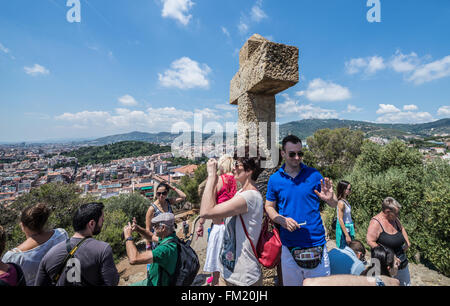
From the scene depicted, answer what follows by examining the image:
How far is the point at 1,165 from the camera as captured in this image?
45.6 meters

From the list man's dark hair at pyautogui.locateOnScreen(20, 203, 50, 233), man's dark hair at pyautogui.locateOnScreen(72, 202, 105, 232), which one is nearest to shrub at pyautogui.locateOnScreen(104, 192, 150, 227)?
man's dark hair at pyautogui.locateOnScreen(20, 203, 50, 233)

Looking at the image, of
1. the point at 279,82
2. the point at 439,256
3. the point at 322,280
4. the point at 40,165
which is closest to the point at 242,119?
the point at 279,82

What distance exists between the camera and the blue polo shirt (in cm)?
191

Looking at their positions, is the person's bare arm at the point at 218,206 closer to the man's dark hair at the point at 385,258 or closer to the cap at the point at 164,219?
the cap at the point at 164,219

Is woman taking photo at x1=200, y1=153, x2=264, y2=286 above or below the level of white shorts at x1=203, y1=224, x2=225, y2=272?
above

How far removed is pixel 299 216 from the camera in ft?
6.37

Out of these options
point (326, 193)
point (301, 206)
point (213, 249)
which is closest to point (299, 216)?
point (301, 206)

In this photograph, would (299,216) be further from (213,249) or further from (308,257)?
(213,249)

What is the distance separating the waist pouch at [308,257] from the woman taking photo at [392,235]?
55.3 inches

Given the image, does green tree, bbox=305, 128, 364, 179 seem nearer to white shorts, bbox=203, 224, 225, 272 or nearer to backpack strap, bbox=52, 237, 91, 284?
white shorts, bbox=203, 224, 225, 272

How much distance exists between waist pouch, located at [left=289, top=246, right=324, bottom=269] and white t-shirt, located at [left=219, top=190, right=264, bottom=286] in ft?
1.43

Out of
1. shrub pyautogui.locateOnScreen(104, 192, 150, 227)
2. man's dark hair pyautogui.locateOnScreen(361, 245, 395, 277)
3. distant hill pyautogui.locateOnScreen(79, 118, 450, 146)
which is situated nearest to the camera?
man's dark hair pyautogui.locateOnScreen(361, 245, 395, 277)

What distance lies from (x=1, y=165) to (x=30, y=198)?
2122 inches
